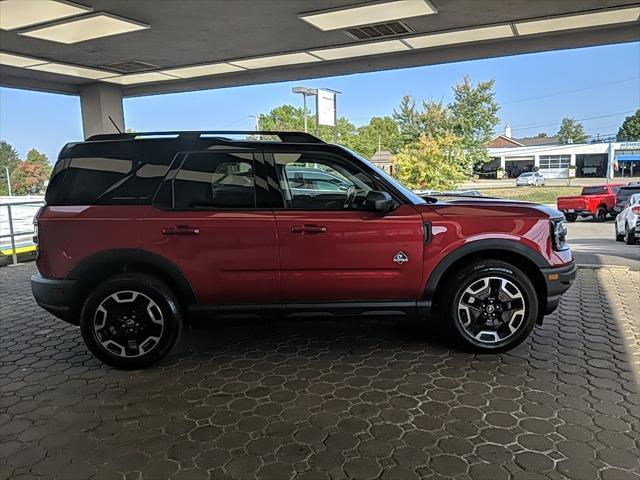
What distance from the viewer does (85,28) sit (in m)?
6.26

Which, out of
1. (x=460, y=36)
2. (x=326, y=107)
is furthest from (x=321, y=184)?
(x=326, y=107)

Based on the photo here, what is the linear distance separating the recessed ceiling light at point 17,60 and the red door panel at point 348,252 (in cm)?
629

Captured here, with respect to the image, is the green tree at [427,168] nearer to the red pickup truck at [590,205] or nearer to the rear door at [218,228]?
the red pickup truck at [590,205]

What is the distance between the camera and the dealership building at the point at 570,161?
4825cm

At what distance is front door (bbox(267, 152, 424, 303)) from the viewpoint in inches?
152

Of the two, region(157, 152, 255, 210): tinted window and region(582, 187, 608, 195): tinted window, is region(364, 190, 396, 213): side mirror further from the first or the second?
region(582, 187, 608, 195): tinted window

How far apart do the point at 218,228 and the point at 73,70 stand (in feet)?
22.0

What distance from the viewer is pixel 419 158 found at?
2391 cm

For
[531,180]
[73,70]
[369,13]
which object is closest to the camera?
[369,13]

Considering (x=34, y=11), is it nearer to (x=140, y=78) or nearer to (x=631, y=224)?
(x=140, y=78)

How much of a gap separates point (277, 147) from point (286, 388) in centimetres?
194

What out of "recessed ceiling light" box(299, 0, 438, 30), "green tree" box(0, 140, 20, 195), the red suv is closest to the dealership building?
"green tree" box(0, 140, 20, 195)

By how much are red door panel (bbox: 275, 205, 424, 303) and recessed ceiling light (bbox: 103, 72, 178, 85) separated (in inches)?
268

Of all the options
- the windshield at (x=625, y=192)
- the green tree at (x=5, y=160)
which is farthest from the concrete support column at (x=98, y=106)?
the windshield at (x=625, y=192)
